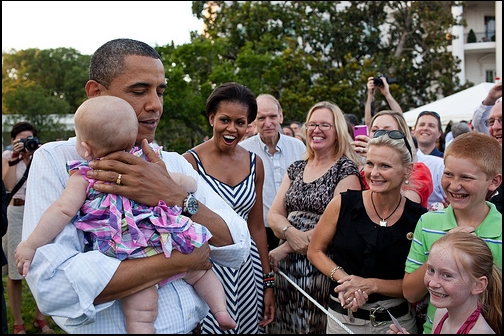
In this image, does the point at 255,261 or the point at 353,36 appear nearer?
the point at 255,261

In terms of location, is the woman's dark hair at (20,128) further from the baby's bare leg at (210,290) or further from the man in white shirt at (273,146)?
the baby's bare leg at (210,290)

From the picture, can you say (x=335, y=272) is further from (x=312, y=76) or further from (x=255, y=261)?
(x=312, y=76)

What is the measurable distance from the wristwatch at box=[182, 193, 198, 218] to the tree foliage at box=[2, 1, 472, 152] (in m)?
18.1

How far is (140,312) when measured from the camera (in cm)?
189

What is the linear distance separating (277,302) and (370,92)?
131 inches

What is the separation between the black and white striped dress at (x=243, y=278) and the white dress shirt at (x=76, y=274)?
4.35 ft

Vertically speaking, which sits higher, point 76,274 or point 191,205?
point 191,205

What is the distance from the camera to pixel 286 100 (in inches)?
889

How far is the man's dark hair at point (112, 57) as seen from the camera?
2127mm

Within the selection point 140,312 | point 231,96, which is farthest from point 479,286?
point 231,96

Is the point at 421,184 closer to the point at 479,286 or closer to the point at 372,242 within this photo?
the point at 372,242

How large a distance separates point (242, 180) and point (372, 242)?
109 cm

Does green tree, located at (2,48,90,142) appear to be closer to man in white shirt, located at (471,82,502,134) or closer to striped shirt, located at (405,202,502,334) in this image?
man in white shirt, located at (471,82,502,134)

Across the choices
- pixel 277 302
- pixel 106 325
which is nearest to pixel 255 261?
pixel 277 302
